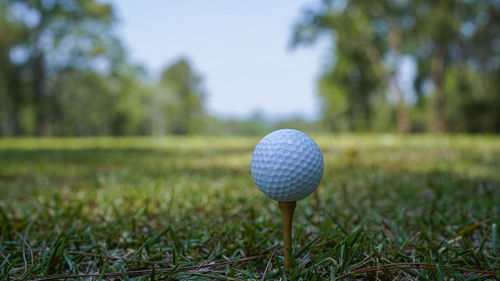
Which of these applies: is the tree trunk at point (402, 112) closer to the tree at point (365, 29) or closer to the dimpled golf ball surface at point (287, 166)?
the tree at point (365, 29)

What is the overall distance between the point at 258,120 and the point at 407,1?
71969 millimetres

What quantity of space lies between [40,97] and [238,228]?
19970mm

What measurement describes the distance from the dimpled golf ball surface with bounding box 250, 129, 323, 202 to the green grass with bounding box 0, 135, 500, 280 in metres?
0.27

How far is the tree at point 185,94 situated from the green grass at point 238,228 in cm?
3579

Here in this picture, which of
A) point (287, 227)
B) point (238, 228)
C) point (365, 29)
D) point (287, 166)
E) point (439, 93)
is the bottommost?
point (238, 228)

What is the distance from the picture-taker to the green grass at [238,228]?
1.22 metres

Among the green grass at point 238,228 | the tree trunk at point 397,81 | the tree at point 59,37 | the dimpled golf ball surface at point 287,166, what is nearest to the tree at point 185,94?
the tree at point 59,37

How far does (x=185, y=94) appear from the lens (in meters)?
39.5

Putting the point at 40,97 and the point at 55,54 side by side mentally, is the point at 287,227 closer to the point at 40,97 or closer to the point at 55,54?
the point at 40,97

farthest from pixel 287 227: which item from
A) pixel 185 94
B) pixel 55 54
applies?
pixel 185 94

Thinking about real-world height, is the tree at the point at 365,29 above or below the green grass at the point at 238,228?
above

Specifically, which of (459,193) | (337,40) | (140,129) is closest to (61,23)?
(337,40)

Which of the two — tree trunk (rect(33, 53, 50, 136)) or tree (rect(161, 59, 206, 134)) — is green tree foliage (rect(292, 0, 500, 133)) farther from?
tree (rect(161, 59, 206, 134))

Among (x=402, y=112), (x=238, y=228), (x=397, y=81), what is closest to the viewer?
(x=238, y=228)
